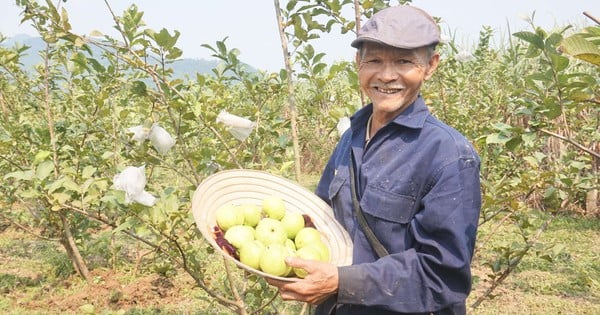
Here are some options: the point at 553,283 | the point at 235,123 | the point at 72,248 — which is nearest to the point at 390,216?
the point at 235,123

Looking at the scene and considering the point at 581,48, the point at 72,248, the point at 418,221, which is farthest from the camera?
the point at 72,248

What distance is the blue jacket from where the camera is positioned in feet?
3.48

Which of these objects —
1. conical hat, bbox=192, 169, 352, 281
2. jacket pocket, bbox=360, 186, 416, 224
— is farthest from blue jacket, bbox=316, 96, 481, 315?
conical hat, bbox=192, 169, 352, 281

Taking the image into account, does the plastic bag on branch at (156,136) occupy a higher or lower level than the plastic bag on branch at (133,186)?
higher

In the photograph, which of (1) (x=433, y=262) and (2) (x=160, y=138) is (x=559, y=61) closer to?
(1) (x=433, y=262)

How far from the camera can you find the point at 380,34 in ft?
3.73

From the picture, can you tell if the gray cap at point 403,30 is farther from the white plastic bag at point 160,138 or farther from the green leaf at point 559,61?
the white plastic bag at point 160,138

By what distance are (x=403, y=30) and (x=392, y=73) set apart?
A: 11 centimetres

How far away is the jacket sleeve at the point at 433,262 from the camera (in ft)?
3.46

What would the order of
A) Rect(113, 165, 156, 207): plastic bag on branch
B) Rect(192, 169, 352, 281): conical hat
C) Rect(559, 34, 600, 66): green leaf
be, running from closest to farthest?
Rect(559, 34, 600, 66): green leaf
Rect(192, 169, 352, 281): conical hat
Rect(113, 165, 156, 207): plastic bag on branch

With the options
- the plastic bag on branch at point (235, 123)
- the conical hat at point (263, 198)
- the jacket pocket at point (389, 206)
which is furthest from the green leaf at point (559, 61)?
the plastic bag on branch at point (235, 123)

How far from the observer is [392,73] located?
3.91 ft

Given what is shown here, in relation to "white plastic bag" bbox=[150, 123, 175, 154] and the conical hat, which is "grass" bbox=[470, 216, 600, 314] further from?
"white plastic bag" bbox=[150, 123, 175, 154]

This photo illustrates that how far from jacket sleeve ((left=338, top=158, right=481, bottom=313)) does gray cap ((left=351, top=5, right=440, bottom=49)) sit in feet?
0.96
